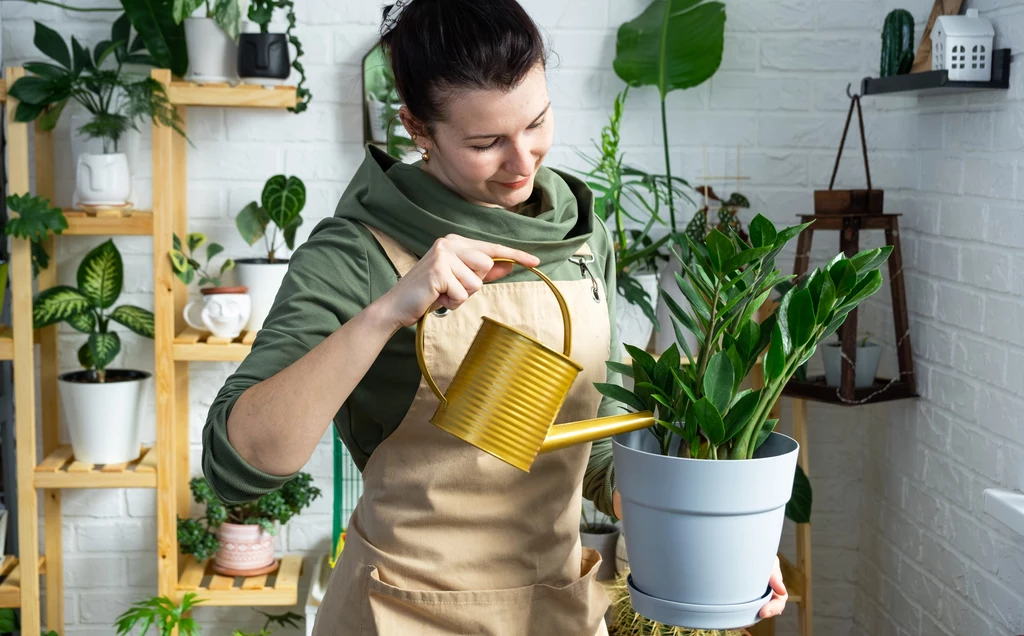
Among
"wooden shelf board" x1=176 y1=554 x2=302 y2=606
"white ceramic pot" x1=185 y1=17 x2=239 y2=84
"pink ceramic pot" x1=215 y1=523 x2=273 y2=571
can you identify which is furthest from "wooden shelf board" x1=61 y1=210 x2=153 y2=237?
"wooden shelf board" x1=176 y1=554 x2=302 y2=606

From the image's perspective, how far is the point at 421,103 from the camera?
1164 mm

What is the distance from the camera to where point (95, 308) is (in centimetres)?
258

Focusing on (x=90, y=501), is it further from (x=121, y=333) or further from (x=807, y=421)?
(x=807, y=421)

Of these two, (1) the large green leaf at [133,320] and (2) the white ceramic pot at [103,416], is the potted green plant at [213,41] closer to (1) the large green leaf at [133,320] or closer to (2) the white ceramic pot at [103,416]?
(1) the large green leaf at [133,320]

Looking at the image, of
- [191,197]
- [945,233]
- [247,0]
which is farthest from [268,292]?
[945,233]

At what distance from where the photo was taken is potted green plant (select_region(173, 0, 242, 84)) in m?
2.42

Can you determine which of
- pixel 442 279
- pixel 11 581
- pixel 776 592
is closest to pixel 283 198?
pixel 11 581

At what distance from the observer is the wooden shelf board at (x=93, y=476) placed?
2.48m

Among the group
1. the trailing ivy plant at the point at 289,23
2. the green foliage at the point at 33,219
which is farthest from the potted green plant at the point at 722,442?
the green foliage at the point at 33,219

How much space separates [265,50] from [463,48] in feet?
4.77

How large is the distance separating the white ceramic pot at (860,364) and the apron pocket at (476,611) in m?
1.31

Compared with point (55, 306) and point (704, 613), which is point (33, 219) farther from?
point (704, 613)

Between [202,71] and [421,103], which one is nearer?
[421,103]

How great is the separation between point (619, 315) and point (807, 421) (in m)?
0.59
